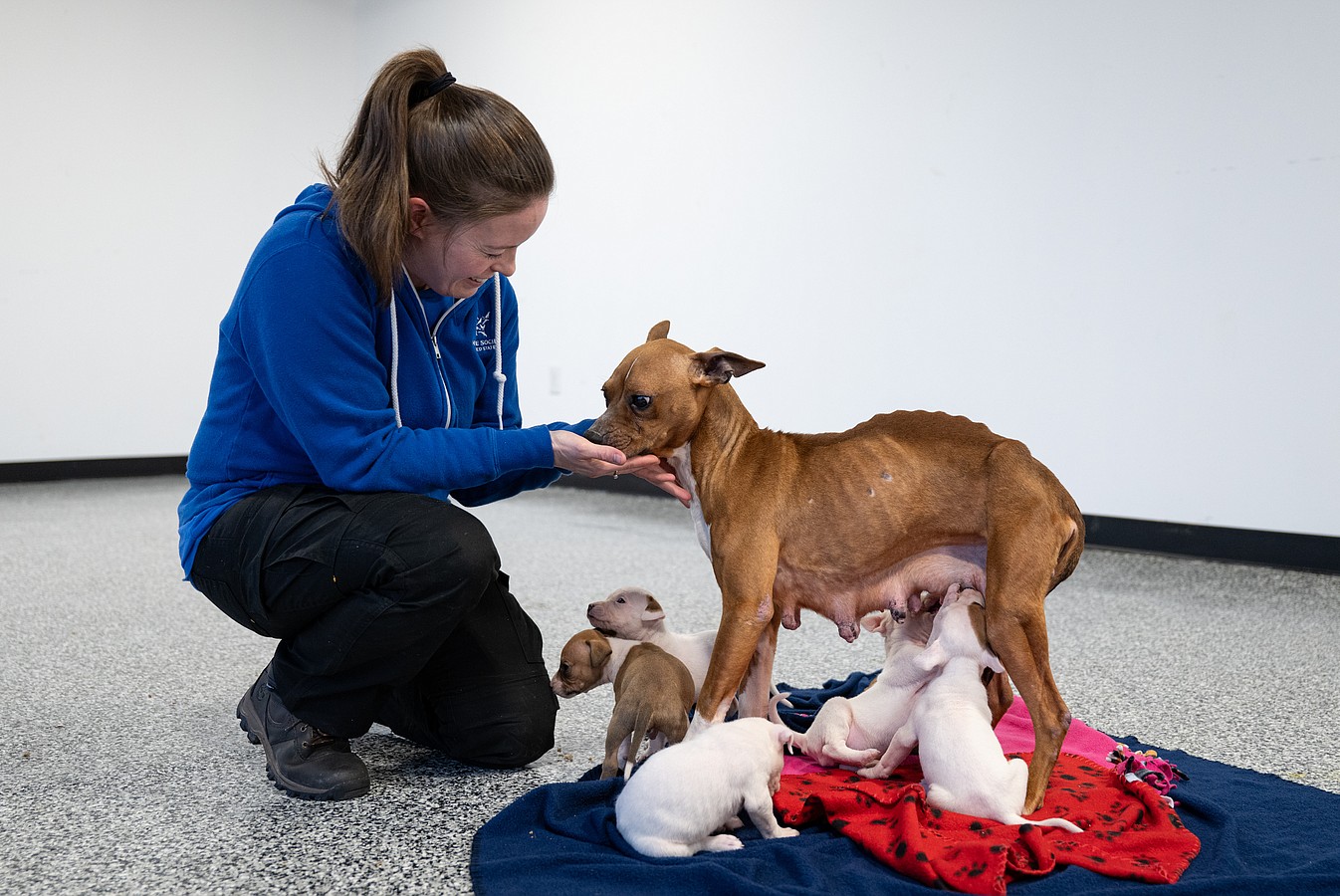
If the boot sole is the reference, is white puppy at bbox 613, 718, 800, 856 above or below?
above

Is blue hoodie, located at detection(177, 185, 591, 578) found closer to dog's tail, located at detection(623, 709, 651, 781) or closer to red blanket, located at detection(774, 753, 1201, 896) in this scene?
dog's tail, located at detection(623, 709, 651, 781)

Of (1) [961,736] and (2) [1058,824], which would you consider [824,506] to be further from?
(2) [1058,824]

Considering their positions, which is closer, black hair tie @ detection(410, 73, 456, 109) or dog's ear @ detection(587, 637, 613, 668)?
black hair tie @ detection(410, 73, 456, 109)

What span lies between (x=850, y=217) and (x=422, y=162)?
364 cm

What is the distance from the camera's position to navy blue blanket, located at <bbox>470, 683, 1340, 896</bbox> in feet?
5.61

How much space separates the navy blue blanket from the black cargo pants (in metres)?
0.39

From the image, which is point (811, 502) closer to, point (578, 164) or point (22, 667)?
point (22, 667)

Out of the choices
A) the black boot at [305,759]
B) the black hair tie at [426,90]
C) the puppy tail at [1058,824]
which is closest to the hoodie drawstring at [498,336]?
the black hair tie at [426,90]

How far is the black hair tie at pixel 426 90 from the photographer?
208 cm

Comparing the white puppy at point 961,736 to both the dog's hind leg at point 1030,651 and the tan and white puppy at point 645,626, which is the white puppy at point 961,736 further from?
the tan and white puppy at point 645,626

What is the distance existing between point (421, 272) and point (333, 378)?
1.07 ft

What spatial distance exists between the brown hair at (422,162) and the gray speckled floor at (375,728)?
3.47 feet

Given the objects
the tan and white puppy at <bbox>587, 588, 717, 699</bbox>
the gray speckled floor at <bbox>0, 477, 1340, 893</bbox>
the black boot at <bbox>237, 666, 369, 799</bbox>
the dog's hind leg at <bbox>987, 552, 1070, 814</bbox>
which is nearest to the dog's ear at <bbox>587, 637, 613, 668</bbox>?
the tan and white puppy at <bbox>587, 588, 717, 699</bbox>

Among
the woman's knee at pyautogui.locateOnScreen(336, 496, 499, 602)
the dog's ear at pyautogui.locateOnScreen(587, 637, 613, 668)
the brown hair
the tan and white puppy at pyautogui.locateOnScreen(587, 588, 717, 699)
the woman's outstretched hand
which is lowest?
the dog's ear at pyautogui.locateOnScreen(587, 637, 613, 668)
